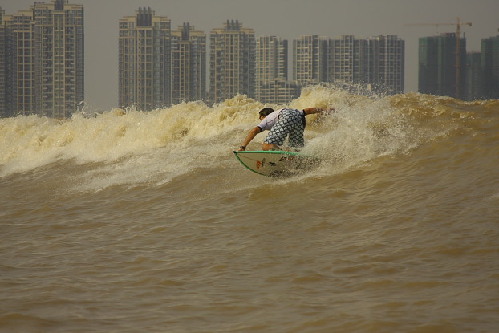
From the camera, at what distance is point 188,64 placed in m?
101


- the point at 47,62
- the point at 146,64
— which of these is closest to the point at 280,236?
the point at 47,62

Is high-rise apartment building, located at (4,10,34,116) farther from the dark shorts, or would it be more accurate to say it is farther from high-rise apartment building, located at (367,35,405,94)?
the dark shorts

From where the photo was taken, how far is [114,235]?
8.95 m

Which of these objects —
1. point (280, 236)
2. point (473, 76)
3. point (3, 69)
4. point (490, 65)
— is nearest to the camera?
point (280, 236)

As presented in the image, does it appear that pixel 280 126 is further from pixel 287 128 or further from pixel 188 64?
pixel 188 64

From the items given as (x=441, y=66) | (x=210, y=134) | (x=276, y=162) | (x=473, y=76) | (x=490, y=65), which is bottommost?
(x=276, y=162)

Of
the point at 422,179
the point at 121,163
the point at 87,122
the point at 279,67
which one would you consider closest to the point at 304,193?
the point at 422,179

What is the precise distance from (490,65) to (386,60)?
16.5m

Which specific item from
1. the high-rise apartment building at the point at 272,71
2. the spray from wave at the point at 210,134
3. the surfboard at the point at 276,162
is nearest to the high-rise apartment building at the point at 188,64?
the high-rise apartment building at the point at 272,71

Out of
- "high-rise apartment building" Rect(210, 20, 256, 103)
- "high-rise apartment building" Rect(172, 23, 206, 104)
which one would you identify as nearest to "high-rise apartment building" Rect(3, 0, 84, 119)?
"high-rise apartment building" Rect(172, 23, 206, 104)

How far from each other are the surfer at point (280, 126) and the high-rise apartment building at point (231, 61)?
86.9m

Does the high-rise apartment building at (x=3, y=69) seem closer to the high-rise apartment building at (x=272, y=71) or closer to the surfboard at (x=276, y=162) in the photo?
the high-rise apartment building at (x=272, y=71)

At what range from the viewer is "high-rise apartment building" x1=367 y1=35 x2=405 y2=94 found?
319ft

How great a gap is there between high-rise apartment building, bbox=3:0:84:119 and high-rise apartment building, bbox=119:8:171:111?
678 centimetres
